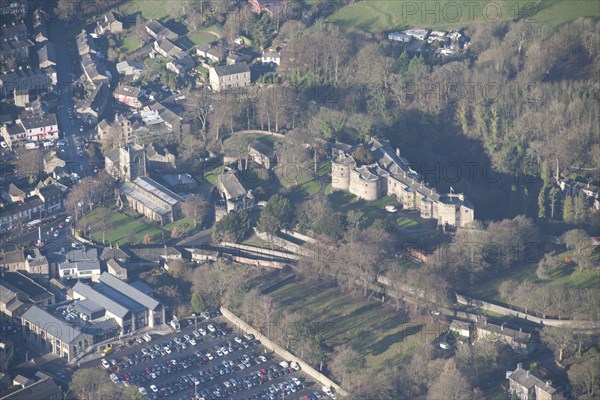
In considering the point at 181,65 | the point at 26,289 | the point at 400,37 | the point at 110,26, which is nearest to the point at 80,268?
the point at 26,289

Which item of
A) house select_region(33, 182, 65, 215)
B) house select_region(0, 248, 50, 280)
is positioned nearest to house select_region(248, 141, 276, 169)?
house select_region(33, 182, 65, 215)

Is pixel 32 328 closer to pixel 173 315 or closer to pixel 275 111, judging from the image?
pixel 173 315

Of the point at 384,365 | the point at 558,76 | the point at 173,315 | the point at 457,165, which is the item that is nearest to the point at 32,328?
the point at 173,315

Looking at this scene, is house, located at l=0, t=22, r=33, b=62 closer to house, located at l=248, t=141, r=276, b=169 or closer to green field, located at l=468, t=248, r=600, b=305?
house, located at l=248, t=141, r=276, b=169

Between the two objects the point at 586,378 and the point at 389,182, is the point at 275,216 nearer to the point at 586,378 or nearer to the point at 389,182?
the point at 389,182

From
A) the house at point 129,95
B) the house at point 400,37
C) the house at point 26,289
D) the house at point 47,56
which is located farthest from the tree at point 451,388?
the house at point 47,56

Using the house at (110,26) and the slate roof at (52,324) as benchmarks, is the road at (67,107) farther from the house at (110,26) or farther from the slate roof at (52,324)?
the slate roof at (52,324)
